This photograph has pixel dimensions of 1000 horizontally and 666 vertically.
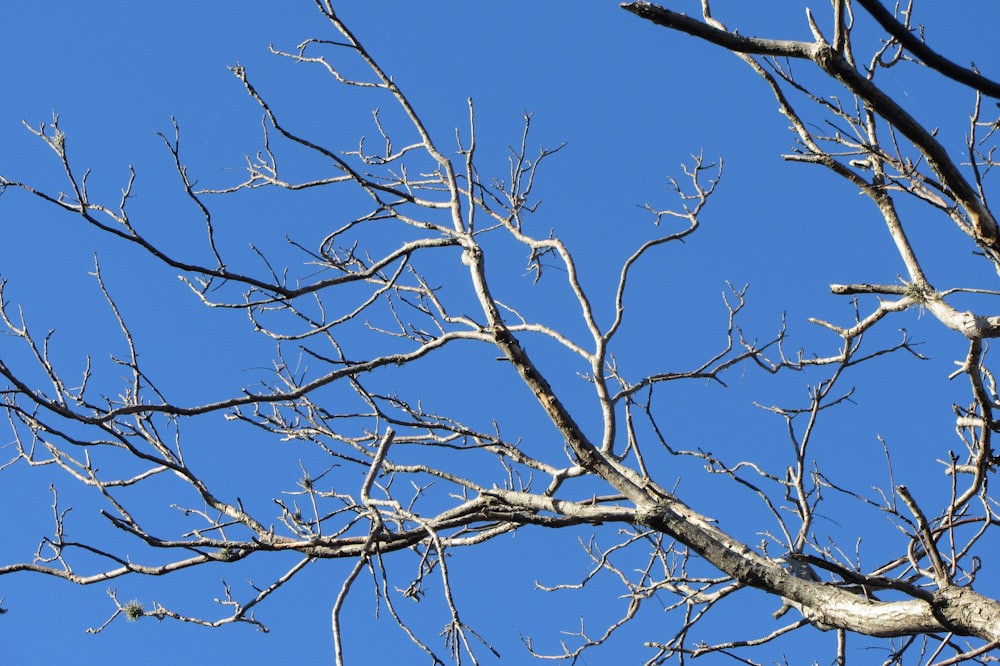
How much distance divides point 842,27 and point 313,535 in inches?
99.9

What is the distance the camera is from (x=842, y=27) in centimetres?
287

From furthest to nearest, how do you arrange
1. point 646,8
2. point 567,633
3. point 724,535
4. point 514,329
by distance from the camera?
point 567,633
point 514,329
point 724,535
point 646,8

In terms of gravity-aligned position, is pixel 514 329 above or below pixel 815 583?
above

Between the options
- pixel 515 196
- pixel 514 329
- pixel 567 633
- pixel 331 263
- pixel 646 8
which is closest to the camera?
pixel 646 8

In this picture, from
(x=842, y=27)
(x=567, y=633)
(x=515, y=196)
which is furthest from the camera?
(x=567, y=633)

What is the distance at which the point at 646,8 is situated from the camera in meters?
2.47

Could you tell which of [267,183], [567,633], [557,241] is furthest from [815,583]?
[267,183]

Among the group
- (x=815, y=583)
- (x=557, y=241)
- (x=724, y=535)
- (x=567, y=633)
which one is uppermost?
(x=557, y=241)

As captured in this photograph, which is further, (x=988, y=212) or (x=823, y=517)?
(x=823, y=517)

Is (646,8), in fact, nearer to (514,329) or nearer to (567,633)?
(514,329)

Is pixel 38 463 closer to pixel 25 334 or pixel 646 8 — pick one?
pixel 25 334

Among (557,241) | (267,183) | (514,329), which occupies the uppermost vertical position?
(267,183)

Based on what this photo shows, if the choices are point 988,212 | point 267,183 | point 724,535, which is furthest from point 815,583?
point 267,183

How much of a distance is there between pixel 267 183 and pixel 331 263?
61cm
